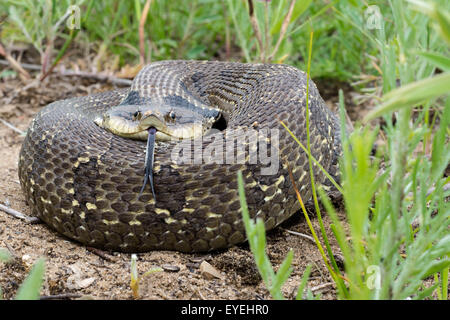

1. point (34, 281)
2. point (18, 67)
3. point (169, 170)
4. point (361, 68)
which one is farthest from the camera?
point (18, 67)

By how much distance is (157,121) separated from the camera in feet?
11.1

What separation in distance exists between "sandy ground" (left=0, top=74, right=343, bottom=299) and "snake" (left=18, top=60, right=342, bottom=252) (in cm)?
9

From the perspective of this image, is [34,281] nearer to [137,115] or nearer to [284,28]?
[137,115]

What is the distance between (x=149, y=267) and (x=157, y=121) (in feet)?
3.31

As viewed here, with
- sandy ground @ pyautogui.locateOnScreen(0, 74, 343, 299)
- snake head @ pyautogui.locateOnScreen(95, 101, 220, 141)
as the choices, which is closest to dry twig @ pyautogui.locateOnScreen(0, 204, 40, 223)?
sandy ground @ pyautogui.locateOnScreen(0, 74, 343, 299)

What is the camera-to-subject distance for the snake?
2.93 meters

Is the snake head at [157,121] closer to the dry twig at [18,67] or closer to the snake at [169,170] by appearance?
the snake at [169,170]

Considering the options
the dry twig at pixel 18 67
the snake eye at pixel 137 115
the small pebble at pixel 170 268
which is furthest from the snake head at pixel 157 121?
the dry twig at pixel 18 67

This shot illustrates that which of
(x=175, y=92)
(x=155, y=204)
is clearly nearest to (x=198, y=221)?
(x=155, y=204)

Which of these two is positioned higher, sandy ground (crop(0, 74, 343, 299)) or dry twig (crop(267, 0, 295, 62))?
dry twig (crop(267, 0, 295, 62))

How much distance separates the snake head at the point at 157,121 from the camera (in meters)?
3.41

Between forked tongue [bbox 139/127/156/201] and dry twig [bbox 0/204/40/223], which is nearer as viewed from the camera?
forked tongue [bbox 139/127/156/201]

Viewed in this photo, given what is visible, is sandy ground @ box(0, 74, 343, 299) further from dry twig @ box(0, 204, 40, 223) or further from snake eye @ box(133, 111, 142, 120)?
snake eye @ box(133, 111, 142, 120)

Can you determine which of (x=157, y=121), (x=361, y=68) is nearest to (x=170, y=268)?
(x=157, y=121)
